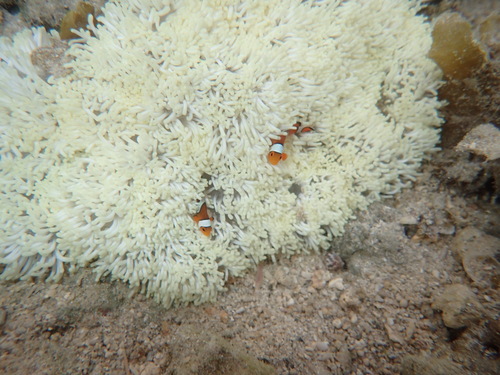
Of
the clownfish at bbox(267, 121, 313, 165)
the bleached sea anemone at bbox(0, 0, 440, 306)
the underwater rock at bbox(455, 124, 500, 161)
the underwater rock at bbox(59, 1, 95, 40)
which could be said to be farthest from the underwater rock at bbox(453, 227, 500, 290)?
the underwater rock at bbox(59, 1, 95, 40)

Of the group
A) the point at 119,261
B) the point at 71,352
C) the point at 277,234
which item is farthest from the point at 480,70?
the point at 71,352

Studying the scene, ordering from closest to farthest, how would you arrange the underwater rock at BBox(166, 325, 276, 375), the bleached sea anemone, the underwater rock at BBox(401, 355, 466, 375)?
the underwater rock at BBox(401, 355, 466, 375) → the underwater rock at BBox(166, 325, 276, 375) → the bleached sea anemone

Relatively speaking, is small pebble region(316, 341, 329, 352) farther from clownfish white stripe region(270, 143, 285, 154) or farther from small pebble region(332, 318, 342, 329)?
clownfish white stripe region(270, 143, 285, 154)

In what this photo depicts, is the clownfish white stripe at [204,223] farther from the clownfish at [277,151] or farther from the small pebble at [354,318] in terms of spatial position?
the small pebble at [354,318]

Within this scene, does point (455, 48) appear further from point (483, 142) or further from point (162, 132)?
point (162, 132)

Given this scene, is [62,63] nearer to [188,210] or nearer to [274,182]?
[188,210]

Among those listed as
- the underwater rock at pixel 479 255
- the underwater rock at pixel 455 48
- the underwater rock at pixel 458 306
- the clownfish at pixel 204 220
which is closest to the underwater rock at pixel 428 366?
the underwater rock at pixel 458 306

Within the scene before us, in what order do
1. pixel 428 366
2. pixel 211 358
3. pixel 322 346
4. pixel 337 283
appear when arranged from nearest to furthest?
pixel 428 366, pixel 211 358, pixel 322 346, pixel 337 283

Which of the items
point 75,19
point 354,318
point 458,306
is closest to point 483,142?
point 458,306
